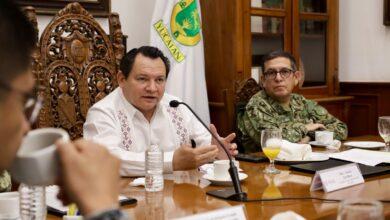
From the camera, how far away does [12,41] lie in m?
0.74

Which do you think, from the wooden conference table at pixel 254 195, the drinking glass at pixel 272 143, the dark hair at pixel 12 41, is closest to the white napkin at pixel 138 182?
the wooden conference table at pixel 254 195

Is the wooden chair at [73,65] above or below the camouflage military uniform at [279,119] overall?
above

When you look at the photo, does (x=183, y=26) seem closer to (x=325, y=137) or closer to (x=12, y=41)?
(x=325, y=137)

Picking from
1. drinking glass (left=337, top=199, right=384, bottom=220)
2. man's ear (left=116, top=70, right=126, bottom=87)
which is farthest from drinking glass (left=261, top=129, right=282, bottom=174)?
drinking glass (left=337, top=199, right=384, bottom=220)

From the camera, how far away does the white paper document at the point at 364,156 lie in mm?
2158

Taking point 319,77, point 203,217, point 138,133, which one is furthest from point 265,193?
point 319,77

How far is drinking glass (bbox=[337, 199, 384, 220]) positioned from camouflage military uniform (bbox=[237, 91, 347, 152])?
1941mm

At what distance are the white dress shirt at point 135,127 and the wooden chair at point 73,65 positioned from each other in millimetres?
175

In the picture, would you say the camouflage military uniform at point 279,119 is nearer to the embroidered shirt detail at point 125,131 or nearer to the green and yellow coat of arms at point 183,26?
the green and yellow coat of arms at point 183,26

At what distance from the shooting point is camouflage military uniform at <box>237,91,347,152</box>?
298 cm

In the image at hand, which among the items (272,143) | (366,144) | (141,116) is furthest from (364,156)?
(141,116)

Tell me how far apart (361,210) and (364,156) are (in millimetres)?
1454

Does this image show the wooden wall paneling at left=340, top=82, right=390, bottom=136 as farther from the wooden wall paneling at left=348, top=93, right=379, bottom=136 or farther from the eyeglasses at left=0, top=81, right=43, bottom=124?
the eyeglasses at left=0, top=81, right=43, bottom=124

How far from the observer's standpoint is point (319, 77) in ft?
15.3
